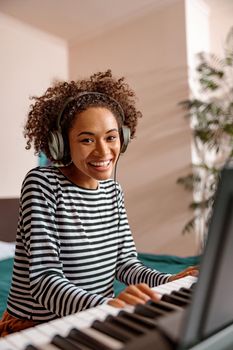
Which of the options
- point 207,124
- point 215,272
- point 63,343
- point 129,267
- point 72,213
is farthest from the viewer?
point 207,124

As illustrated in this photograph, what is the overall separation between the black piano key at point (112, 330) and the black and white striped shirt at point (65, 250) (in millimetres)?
187

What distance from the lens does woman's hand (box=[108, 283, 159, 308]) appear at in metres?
0.60

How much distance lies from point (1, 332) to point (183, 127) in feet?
8.44

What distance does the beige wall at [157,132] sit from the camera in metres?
3.21

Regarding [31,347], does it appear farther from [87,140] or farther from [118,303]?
[87,140]

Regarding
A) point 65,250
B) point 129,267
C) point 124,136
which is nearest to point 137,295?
point 65,250

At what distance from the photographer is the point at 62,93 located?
1.12 m

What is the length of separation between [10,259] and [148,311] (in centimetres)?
220

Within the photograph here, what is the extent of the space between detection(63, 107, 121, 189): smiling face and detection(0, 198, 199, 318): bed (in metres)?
0.82

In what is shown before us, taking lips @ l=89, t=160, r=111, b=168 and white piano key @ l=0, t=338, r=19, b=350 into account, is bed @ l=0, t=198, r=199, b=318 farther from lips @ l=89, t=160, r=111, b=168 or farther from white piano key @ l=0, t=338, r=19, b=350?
white piano key @ l=0, t=338, r=19, b=350

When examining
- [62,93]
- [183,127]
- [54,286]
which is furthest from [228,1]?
[54,286]

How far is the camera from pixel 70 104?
1.03 meters

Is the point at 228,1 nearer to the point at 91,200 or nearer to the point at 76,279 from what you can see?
the point at 91,200

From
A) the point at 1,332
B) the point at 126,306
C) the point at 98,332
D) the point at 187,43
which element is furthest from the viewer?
the point at 187,43
